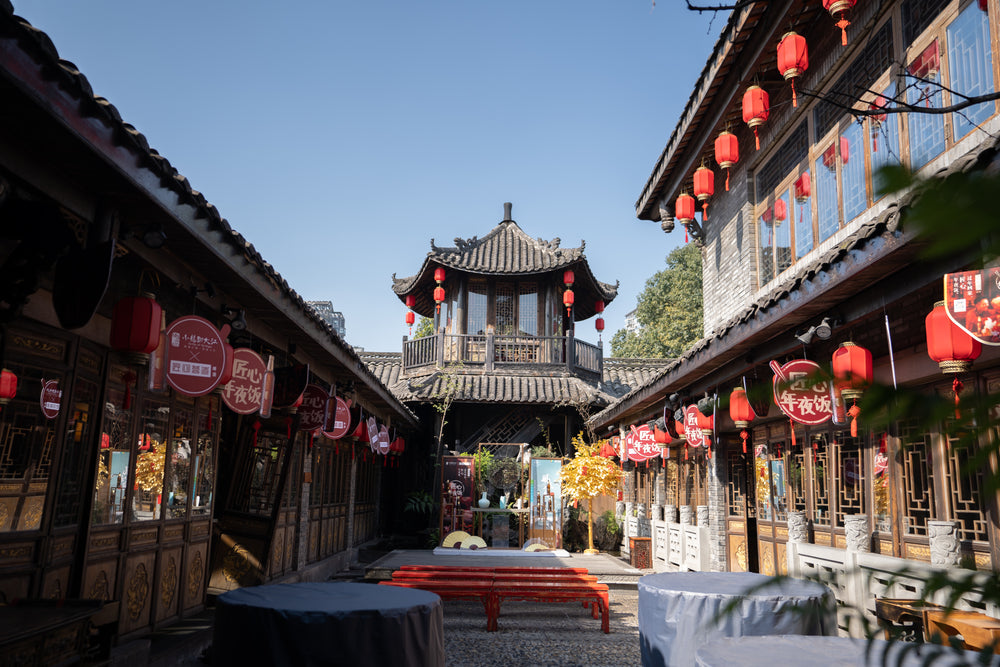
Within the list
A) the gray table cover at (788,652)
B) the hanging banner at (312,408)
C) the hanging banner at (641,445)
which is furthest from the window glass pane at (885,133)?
the hanging banner at (641,445)

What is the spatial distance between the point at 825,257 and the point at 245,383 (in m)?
5.02

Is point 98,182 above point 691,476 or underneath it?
above

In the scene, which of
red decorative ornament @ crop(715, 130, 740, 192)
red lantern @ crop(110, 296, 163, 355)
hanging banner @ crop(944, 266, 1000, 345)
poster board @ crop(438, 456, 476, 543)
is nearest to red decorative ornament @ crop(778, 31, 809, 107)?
red decorative ornament @ crop(715, 130, 740, 192)

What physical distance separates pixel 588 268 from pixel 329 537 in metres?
11.2

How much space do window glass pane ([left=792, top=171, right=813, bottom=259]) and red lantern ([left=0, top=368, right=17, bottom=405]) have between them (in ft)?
26.5

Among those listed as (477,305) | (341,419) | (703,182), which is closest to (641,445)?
(703,182)

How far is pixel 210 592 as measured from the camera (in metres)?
9.05

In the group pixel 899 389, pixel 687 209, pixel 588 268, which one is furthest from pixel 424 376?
pixel 899 389

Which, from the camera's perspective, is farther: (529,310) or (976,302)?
(529,310)

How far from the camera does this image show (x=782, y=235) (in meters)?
9.84

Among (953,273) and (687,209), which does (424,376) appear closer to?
(687,209)

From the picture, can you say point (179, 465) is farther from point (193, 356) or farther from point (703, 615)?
point (703, 615)

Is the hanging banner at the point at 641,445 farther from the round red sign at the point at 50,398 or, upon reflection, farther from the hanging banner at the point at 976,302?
the round red sign at the point at 50,398

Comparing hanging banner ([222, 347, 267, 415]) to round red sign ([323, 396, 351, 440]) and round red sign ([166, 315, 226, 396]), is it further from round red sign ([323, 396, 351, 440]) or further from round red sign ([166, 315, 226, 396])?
round red sign ([323, 396, 351, 440])
